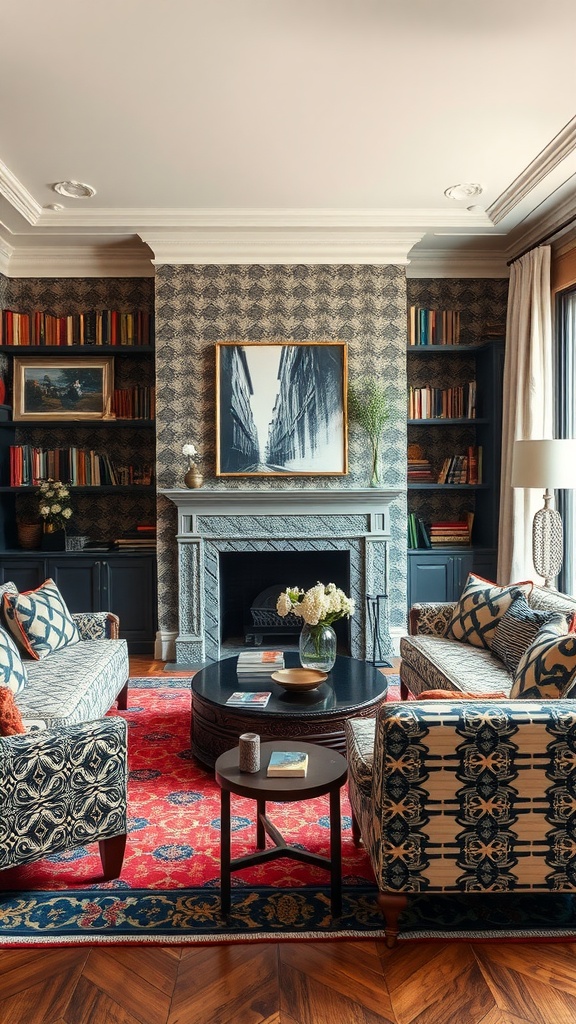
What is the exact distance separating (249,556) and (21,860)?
3.79 meters

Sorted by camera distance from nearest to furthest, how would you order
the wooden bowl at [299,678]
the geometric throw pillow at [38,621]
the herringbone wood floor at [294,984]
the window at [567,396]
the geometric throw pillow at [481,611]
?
the herringbone wood floor at [294,984] → the wooden bowl at [299,678] → the geometric throw pillow at [38,621] → the geometric throw pillow at [481,611] → the window at [567,396]

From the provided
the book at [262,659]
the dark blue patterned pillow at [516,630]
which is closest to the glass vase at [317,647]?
the book at [262,659]

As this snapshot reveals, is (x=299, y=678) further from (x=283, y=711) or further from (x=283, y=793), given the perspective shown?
(x=283, y=793)

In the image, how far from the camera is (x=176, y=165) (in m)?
4.39

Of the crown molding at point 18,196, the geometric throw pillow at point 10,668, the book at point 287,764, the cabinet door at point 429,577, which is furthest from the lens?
the cabinet door at point 429,577

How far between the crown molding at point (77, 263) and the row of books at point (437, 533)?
2875mm

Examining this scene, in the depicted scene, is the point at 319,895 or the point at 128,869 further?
the point at 128,869

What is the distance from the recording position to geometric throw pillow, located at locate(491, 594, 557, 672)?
3.49 metres

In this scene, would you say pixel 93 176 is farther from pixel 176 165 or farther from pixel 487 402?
pixel 487 402

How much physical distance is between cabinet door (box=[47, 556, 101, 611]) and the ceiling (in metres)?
2.27

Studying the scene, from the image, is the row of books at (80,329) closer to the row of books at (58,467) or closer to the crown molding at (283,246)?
the crown molding at (283,246)

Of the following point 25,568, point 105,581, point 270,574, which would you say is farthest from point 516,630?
point 25,568

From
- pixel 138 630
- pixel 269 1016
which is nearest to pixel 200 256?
pixel 138 630

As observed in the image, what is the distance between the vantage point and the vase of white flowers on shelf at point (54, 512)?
5629 mm
